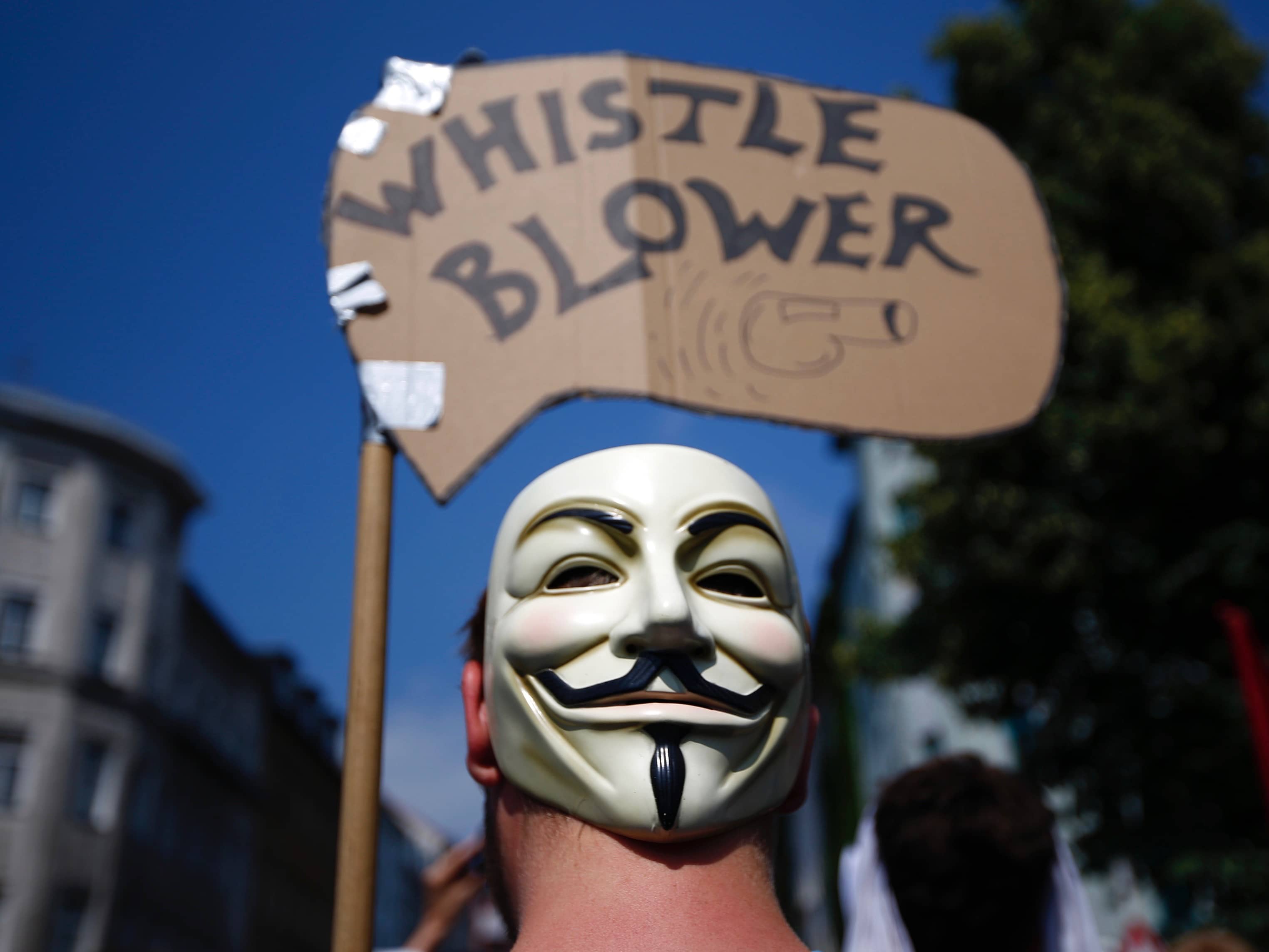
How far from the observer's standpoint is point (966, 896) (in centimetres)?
245

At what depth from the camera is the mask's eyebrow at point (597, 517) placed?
1.85 metres

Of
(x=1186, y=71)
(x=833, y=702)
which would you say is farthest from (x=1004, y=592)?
(x=833, y=702)

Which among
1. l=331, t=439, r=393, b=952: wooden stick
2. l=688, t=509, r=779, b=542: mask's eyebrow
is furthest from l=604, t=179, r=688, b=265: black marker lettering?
l=688, t=509, r=779, b=542: mask's eyebrow

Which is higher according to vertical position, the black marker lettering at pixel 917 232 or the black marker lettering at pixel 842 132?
the black marker lettering at pixel 842 132

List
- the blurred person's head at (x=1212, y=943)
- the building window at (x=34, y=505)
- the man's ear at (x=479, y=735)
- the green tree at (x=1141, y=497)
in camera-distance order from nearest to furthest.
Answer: the man's ear at (x=479, y=735) < the building window at (x=34, y=505) < the blurred person's head at (x=1212, y=943) < the green tree at (x=1141, y=497)

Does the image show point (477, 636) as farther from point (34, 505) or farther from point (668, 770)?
point (34, 505)

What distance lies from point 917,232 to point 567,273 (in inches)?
35.6

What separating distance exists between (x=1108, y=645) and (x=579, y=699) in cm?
683

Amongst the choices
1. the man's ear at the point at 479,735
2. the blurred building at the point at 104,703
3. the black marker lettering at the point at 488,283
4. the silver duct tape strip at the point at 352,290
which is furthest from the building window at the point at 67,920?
the black marker lettering at the point at 488,283

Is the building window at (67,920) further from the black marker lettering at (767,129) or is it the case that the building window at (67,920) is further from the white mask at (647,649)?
the black marker lettering at (767,129)

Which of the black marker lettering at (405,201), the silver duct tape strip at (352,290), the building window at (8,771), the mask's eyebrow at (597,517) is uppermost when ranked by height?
the black marker lettering at (405,201)

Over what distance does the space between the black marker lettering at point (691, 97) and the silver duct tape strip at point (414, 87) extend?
53cm

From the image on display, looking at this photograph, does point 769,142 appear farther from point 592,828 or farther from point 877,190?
point 592,828

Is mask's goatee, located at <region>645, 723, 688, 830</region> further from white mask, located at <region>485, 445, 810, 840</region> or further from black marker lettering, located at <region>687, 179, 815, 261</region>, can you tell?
black marker lettering, located at <region>687, 179, 815, 261</region>
